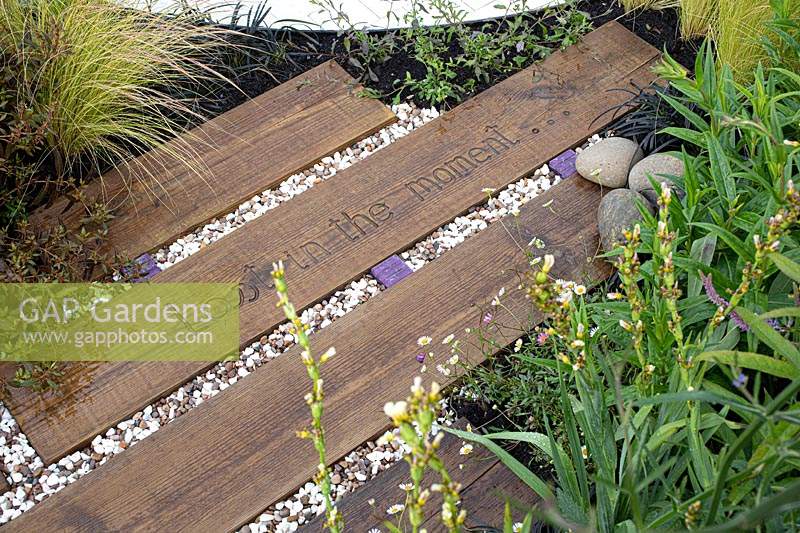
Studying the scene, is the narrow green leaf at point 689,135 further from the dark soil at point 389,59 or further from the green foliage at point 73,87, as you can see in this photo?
the green foliage at point 73,87

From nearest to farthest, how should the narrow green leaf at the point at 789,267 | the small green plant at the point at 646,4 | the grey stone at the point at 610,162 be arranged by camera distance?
1. the narrow green leaf at the point at 789,267
2. the grey stone at the point at 610,162
3. the small green plant at the point at 646,4

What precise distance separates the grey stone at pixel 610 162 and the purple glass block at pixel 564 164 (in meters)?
0.05

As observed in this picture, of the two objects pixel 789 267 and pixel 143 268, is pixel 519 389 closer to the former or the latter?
pixel 789 267

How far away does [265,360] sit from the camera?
8.14ft

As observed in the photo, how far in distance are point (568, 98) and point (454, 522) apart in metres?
2.20

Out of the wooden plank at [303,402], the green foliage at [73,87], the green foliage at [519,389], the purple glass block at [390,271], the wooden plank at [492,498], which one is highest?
the green foliage at [73,87]

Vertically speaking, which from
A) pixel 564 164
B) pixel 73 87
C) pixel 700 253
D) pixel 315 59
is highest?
pixel 73 87

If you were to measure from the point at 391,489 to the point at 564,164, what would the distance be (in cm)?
130

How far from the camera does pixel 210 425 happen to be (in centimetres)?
233

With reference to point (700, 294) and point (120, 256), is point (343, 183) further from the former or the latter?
point (700, 294)

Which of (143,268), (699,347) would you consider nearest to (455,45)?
(143,268)

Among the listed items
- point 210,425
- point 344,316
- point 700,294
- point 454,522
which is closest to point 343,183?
point 344,316

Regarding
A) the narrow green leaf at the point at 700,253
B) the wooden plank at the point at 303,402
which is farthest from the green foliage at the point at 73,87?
the narrow green leaf at the point at 700,253

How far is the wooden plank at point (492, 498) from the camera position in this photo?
2.10m
